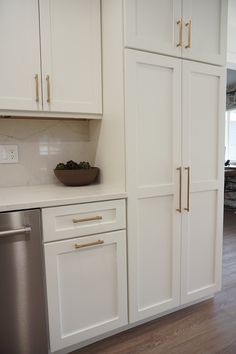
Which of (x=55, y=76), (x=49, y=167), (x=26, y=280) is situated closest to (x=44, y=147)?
(x=49, y=167)

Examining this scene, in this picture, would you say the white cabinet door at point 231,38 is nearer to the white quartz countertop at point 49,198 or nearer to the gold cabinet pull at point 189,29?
the gold cabinet pull at point 189,29

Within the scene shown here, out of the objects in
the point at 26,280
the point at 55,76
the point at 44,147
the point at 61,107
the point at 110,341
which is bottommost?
the point at 110,341

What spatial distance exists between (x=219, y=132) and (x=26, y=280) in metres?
1.54

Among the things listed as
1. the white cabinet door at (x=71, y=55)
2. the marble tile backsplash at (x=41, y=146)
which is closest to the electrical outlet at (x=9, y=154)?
the marble tile backsplash at (x=41, y=146)

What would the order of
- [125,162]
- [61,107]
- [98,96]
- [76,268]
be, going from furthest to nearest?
[98,96], [61,107], [125,162], [76,268]

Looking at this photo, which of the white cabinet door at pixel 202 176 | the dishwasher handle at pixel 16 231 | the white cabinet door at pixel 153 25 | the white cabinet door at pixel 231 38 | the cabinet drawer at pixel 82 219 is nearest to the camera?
the dishwasher handle at pixel 16 231

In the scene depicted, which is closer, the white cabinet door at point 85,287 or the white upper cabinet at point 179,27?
the white cabinet door at point 85,287

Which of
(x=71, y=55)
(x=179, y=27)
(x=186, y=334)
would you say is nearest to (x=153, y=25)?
(x=179, y=27)

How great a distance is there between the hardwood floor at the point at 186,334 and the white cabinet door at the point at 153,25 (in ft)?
5.76

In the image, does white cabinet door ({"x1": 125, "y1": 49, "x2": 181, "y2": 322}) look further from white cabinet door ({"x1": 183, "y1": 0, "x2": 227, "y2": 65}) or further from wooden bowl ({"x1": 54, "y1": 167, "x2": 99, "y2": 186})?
wooden bowl ({"x1": 54, "y1": 167, "x2": 99, "y2": 186})

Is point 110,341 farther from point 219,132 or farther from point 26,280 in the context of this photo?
point 219,132

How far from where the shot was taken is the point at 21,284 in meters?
1.22

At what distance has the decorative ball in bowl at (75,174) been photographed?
1.64 m

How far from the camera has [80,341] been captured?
1.38 m
